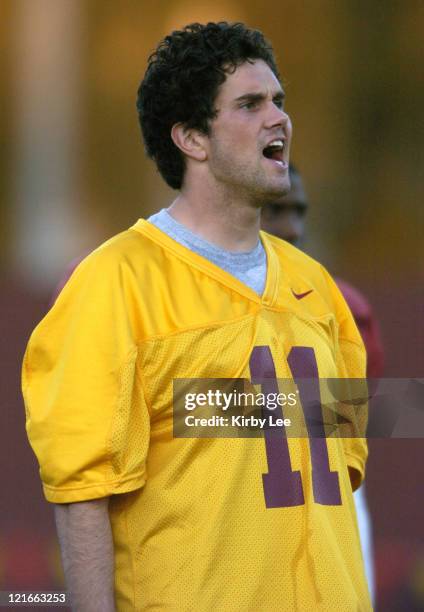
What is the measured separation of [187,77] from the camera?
2824 millimetres

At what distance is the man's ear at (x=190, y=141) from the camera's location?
2.83 meters

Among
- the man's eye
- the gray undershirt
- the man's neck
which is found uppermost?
the man's eye

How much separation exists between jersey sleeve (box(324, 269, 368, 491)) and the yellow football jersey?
272 mm


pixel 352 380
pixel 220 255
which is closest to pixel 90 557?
pixel 220 255

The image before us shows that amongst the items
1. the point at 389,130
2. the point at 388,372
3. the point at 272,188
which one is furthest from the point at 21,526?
the point at 272,188

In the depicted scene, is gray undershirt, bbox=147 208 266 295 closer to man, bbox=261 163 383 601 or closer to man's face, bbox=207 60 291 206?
man's face, bbox=207 60 291 206

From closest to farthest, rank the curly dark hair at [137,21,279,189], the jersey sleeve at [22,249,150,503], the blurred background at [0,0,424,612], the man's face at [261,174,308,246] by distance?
the jersey sleeve at [22,249,150,503]
the curly dark hair at [137,21,279,189]
the man's face at [261,174,308,246]
the blurred background at [0,0,424,612]

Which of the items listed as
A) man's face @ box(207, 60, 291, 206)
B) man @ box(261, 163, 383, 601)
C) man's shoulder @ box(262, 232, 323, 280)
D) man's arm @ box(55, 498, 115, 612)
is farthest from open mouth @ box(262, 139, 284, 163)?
man @ box(261, 163, 383, 601)

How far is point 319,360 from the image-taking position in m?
2.70

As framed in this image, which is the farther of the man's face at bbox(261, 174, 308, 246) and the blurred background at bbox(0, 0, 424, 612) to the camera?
the blurred background at bbox(0, 0, 424, 612)

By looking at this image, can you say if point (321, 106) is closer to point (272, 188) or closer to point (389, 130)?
point (389, 130)

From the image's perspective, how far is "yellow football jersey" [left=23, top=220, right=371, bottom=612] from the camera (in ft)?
8.04

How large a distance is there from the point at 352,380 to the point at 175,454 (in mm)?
606

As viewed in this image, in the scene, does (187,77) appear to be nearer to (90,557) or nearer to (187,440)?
(187,440)
